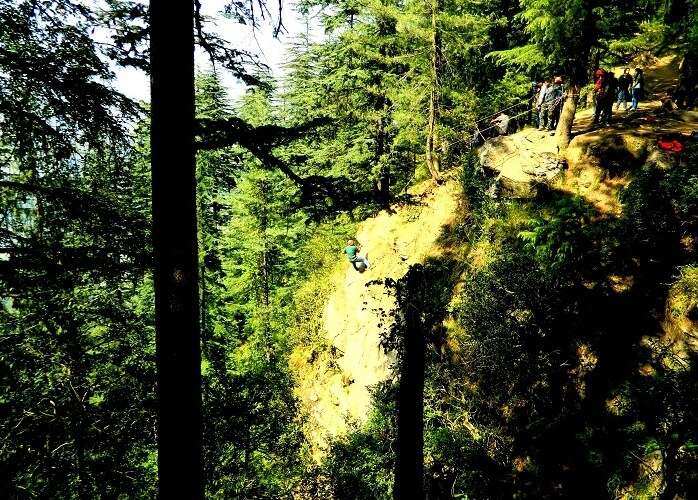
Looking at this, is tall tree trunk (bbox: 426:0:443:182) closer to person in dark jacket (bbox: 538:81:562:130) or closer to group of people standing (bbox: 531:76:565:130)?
group of people standing (bbox: 531:76:565:130)

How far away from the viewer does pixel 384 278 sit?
43.0 ft

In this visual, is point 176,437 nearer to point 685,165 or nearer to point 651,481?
point 651,481

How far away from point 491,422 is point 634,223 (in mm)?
6275

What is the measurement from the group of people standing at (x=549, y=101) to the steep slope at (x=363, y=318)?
403 centimetres

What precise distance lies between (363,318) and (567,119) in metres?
10.8

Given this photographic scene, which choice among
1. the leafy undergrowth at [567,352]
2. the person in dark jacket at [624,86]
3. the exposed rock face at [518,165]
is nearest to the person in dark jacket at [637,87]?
the person in dark jacket at [624,86]

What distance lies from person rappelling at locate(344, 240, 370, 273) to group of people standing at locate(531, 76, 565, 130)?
28.5 feet

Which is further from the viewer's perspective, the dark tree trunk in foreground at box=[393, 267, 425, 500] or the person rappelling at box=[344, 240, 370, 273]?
the person rappelling at box=[344, 240, 370, 273]

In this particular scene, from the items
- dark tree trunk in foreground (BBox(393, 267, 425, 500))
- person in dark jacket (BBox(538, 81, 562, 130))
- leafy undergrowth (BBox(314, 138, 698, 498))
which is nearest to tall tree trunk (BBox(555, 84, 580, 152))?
person in dark jacket (BBox(538, 81, 562, 130))

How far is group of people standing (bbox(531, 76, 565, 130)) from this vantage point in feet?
45.5

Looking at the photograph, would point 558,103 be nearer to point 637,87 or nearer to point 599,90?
point 599,90

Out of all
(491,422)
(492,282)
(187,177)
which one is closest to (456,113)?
(492,282)

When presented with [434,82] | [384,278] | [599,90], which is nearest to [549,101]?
[599,90]

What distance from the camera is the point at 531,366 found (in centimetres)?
1054
